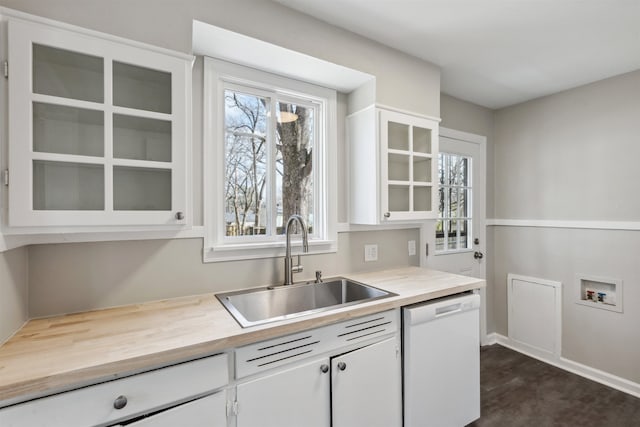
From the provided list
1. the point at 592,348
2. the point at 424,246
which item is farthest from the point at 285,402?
the point at 592,348

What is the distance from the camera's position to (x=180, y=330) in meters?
1.19

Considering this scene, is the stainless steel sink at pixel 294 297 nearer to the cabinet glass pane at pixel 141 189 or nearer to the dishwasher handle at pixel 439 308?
the dishwasher handle at pixel 439 308

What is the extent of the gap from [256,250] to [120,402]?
996 mm

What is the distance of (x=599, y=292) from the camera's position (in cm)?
256

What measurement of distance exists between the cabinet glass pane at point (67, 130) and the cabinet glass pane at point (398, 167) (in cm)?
162

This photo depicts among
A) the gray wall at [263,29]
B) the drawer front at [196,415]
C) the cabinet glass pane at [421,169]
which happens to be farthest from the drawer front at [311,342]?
the gray wall at [263,29]

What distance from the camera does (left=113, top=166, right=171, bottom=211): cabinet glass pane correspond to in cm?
126

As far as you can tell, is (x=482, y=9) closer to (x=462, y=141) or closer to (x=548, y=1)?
(x=548, y=1)

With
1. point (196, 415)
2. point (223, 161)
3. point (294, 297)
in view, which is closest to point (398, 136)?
point (223, 161)

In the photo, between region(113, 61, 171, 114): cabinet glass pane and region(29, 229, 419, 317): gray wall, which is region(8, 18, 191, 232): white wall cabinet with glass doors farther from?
region(29, 229, 419, 317): gray wall

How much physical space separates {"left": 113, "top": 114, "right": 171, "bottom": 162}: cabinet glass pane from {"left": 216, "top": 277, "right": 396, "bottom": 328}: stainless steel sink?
77 centimetres

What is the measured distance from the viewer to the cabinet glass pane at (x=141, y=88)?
4.12 ft

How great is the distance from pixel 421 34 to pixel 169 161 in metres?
1.69

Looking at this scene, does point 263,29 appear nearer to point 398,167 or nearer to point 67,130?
point 67,130
